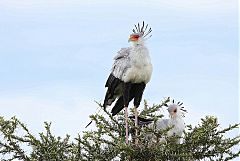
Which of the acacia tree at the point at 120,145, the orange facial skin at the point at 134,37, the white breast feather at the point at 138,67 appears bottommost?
the acacia tree at the point at 120,145

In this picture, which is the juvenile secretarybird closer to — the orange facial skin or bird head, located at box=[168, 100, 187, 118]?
bird head, located at box=[168, 100, 187, 118]

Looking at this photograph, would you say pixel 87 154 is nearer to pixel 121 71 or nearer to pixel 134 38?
pixel 121 71

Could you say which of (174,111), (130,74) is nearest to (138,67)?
(130,74)

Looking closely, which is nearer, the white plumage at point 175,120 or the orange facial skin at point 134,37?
the white plumage at point 175,120

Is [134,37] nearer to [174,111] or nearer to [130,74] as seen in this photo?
[130,74]

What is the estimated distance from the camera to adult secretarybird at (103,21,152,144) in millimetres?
8461

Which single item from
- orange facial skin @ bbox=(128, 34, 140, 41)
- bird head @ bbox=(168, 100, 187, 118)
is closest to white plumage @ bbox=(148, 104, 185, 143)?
bird head @ bbox=(168, 100, 187, 118)

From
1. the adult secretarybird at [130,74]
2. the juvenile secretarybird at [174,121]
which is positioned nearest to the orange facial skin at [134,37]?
the adult secretarybird at [130,74]

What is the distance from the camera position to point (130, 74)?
27.8 feet

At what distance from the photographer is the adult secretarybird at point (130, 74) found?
8.46m

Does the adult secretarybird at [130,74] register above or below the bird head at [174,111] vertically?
above

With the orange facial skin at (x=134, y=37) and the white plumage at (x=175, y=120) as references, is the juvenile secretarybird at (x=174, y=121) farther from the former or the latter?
the orange facial skin at (x=134, y=37)

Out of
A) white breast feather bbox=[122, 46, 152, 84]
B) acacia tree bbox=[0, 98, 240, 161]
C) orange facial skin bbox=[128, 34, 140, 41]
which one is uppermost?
orange facial skin bbox=[128, 34, 140, 41]

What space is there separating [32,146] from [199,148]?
2.37m
